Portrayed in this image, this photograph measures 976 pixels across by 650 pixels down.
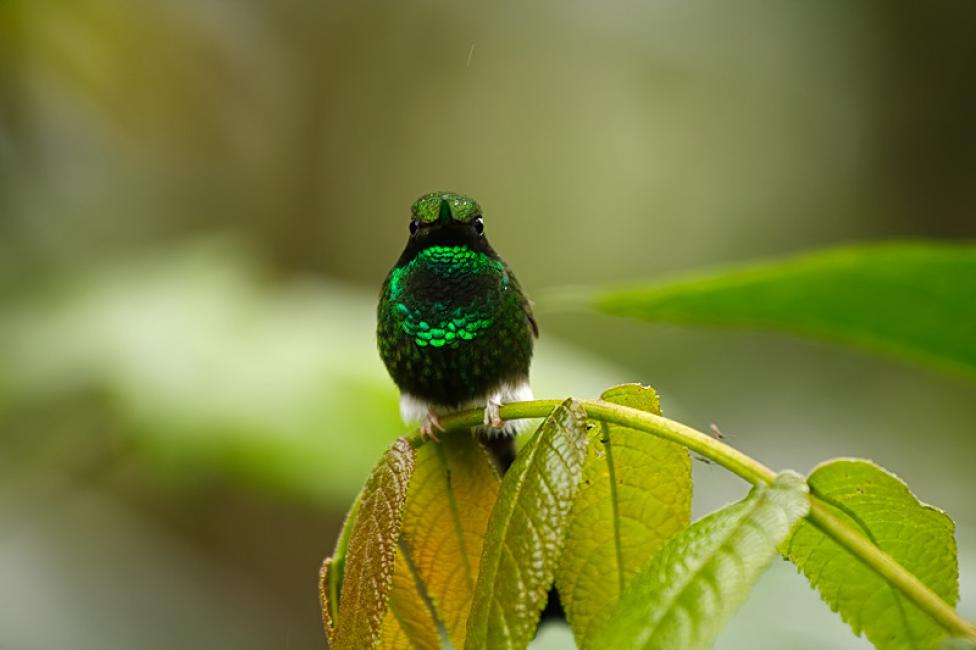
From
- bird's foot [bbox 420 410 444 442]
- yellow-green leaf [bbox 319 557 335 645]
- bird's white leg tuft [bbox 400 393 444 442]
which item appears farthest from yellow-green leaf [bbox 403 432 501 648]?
bird's white leg tuft [bbox 400 393 444 442]

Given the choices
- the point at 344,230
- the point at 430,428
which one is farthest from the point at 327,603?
the point at 344,230

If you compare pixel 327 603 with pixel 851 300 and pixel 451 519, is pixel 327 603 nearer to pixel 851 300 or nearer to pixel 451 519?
pixel 451 519

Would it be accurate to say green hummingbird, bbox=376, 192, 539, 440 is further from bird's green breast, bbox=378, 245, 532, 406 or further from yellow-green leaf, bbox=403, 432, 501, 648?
yellow-green leaf, bbox=403, 432, 501, 648

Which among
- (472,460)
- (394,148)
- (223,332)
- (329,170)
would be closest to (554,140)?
(394,148)

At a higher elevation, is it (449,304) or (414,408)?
(449,304)

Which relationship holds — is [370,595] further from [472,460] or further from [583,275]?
[583,275]

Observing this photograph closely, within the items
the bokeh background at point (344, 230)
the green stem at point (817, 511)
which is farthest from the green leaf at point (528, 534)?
the bokeh background at point (344, 230)
